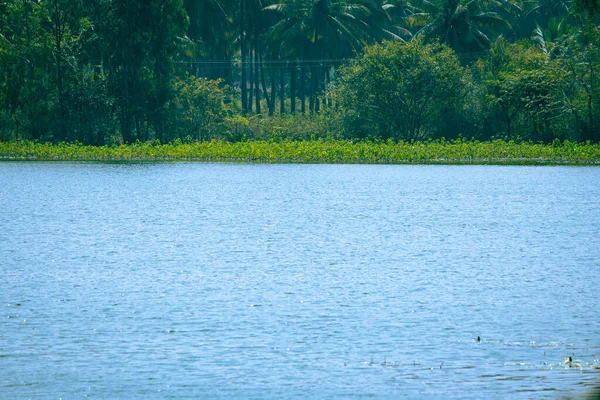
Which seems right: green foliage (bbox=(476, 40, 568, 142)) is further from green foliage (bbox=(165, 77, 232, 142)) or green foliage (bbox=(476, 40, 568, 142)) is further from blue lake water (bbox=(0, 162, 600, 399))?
blue lake water (bbox=(0, 162, 600, 399))

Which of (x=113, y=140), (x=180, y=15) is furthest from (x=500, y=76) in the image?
(x=113, y=140)

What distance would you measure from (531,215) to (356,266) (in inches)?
489

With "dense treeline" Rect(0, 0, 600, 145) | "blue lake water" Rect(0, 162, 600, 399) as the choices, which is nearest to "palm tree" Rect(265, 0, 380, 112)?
"dense treeline" Rect(0, 0, 600, 145)

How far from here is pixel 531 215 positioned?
30500 millimetres

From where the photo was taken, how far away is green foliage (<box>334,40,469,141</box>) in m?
62.2

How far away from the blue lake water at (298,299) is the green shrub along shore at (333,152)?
21.9 meters

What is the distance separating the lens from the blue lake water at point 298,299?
11.0m

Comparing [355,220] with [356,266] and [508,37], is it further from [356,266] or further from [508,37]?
[508,37]

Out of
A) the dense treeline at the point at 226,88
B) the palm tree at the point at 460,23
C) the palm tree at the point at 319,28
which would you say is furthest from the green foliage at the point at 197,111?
the palm tree at the point at 460,23

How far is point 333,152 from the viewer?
5831 cm

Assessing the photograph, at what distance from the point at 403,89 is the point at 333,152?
742cm

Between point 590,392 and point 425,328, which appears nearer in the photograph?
point 590,392

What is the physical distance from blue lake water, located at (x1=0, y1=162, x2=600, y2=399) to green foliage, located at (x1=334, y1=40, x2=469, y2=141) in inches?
1123

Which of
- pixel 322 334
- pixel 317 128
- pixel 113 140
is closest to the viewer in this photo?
pixel 322 334
